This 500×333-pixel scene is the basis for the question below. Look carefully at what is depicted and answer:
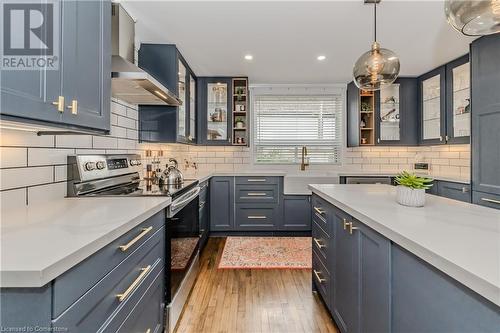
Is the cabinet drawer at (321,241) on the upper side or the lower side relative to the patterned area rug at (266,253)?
upper

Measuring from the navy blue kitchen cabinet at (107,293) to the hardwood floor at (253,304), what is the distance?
45 centimetres

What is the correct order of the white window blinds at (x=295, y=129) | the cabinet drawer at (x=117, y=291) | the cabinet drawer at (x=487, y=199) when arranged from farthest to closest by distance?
the white window blinds at (x=295, y=129), the cabinet drawer at (x=487, y=199), the cabinet drawer at (x=117, y=291)

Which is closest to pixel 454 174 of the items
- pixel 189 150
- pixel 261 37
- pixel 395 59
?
pixel 395 59

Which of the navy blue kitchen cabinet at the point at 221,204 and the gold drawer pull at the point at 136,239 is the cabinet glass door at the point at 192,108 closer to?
the navy blue kitchen cabinet at the point at 221,204

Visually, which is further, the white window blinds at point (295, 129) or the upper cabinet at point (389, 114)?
the white window blinds at point (295, 129)

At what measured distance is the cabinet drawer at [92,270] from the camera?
692 millimetres

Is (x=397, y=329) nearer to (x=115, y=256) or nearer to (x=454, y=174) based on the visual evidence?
(x=115, y=256)

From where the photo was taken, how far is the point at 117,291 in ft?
3.30

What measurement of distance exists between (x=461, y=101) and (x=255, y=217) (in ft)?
9.92

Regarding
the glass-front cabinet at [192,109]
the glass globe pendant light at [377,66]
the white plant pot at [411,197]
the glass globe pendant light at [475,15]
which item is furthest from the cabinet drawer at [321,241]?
the glass-front cabinet at [192,109]

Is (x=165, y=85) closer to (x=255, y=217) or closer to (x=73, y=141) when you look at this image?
(x=73, y=141)

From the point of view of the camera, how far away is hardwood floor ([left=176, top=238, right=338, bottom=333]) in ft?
5.86

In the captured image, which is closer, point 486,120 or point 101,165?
point 101,165

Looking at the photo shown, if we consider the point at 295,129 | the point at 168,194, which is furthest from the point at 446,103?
the point at 168,194
